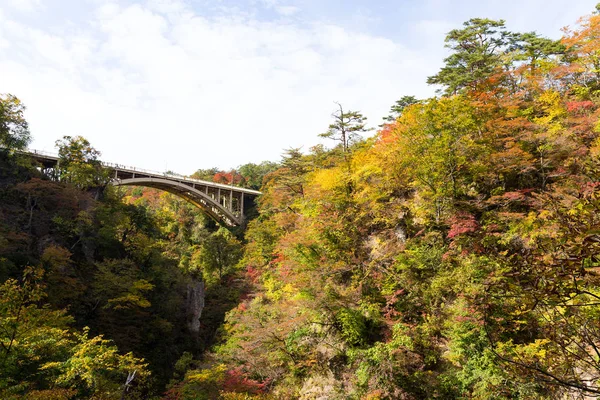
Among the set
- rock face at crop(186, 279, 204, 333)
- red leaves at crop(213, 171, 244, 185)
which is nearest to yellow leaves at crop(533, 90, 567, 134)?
rock face at crop(186, 279, 204, 333)

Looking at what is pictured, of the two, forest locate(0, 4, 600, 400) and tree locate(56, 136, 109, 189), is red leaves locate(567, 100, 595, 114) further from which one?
tree locate(56, 136, 109, 189)

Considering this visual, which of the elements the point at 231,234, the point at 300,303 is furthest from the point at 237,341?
the point at 231,234

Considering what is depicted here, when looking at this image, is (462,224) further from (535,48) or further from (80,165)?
(80,165)

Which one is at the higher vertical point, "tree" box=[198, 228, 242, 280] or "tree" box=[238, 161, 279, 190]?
"tree" box=[238, 161, 279, 190]

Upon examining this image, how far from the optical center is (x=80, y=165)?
944 inches

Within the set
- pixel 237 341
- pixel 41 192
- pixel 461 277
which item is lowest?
pixel 237 341

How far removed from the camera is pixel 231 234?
3791cm

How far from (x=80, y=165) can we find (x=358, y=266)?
2121 centimetres

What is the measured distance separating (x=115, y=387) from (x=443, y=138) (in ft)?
50.7

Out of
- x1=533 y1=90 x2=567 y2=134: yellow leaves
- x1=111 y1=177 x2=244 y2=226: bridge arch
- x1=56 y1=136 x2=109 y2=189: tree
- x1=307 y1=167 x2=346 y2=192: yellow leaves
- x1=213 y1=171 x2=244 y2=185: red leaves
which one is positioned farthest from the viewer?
x1=213 y1=171 x2=244 y2=185: red leaves

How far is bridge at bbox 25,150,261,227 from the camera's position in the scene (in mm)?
31766

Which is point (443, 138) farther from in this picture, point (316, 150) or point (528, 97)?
point (316, 150)

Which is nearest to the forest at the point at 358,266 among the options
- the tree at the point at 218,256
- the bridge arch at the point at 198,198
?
the tree at the point at 218,256

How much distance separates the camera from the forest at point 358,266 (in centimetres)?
1045
